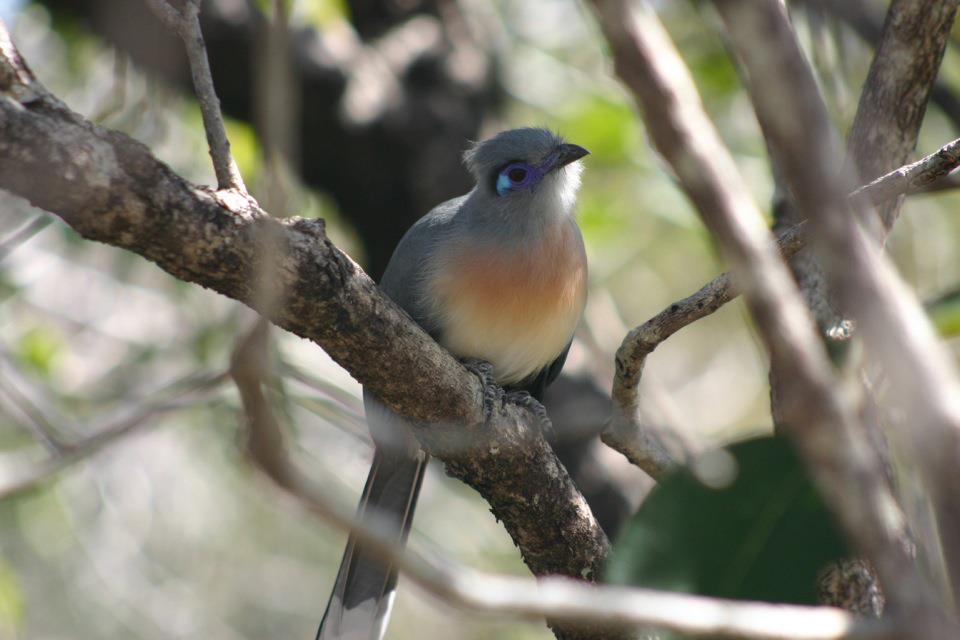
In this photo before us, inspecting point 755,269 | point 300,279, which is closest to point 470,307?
point 300,279

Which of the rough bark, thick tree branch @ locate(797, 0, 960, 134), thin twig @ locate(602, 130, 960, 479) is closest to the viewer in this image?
thin twig @ locate(602, 130, 960, 479)

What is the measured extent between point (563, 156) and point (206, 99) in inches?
107

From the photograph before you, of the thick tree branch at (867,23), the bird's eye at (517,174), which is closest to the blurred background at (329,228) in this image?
the thick tree branch at (867,23)

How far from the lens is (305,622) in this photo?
9.02 metres

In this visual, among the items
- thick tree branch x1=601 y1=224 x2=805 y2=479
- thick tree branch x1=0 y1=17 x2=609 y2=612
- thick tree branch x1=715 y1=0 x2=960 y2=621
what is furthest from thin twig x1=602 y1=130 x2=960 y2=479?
thick tree branch x1=715 y1=0 x2=960 y2=621

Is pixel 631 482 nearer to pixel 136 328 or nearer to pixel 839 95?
A: pixel 839 95

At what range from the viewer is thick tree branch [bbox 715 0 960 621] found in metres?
0.99

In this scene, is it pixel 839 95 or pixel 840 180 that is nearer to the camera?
pixel 840 180

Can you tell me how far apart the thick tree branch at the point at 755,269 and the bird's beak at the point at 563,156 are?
3798mm

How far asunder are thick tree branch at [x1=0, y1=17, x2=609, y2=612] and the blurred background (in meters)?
1.72

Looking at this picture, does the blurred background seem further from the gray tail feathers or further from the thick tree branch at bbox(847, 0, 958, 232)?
the thick tree branch at bbox(847, 0, 958, 232)

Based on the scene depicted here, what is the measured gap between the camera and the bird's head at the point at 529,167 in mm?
4797

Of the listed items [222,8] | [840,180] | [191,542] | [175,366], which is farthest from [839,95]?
[191,542]

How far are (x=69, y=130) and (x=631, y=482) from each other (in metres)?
4.30
